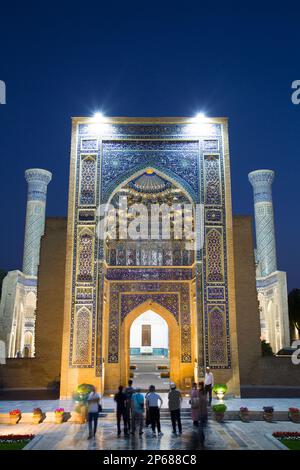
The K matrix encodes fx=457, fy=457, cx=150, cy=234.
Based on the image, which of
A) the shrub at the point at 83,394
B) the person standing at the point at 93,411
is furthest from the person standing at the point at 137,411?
the shrub at the point at 83,394

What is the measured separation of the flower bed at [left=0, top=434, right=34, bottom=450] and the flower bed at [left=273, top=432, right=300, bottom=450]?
3.45 m

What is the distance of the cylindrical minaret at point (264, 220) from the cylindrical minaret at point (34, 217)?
12685 mm

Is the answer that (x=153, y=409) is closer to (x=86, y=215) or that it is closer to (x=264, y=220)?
(x=86, y=215)

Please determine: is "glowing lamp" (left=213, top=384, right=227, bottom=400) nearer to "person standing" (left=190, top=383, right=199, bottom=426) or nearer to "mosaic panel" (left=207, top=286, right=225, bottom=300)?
"mosaic panel" (left=207, top=286, right=225, bottom=300)

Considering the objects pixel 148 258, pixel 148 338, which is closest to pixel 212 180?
pixel 148 258

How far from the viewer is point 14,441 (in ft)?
20.4

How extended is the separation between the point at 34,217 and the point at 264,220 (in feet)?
44.1

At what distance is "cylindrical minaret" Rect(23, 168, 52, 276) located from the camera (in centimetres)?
2588

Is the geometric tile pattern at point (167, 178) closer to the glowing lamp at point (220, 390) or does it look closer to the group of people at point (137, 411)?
the glowing lamp at point (220, 390)

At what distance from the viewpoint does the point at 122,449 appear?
5.77m

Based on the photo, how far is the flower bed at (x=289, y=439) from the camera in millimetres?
5886

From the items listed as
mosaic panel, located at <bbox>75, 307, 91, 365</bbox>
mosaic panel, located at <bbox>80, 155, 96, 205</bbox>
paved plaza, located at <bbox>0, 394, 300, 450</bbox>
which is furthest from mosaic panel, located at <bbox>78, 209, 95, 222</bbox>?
paved plaza, located at <bbox>0, 394, 300, 450</bbox>
